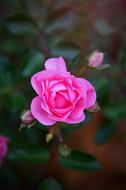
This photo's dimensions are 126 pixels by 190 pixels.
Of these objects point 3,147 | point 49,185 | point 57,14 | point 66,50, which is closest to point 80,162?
point 49,185

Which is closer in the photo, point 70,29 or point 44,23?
point 44,23

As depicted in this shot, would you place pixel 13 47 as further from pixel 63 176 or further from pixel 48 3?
pixel 63 176

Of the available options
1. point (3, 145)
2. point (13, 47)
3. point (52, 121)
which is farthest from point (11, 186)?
point (52, 121)

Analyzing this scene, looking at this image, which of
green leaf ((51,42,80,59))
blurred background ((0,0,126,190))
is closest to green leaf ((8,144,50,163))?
blurred background ((0,0,126,190))

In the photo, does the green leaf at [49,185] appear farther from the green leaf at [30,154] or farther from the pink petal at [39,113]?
the pink petal at [39,113]

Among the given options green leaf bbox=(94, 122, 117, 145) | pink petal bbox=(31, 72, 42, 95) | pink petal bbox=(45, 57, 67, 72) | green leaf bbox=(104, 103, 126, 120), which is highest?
→ pink petal bbox=(45, 57, 67, 72)

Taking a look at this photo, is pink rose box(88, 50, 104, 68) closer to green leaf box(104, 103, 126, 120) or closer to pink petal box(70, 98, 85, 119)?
pink petal box(70, 98, 85, 119)
